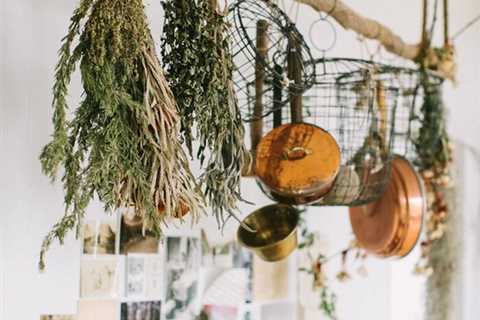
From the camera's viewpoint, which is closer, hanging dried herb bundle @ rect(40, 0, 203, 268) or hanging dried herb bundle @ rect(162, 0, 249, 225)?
hanging dried herb bundle @ rect(40, 0, 203, 268)

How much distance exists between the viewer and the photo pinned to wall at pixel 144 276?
1.72 metres

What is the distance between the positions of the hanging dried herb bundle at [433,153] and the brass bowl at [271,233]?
0.68 metres

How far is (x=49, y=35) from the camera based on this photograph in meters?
1.56

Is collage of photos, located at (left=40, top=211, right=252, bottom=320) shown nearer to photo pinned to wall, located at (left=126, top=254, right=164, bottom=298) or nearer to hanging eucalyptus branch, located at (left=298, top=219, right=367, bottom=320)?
photo pinned to wall, located at (left=126, top=254, right=164, bottom=298)

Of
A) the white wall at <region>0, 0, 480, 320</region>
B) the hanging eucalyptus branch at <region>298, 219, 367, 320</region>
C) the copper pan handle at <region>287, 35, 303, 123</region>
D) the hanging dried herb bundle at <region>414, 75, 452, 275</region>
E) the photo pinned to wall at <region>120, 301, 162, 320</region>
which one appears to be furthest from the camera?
the hanging dried herb bundle at <region>414, 75, 452, 275</region>

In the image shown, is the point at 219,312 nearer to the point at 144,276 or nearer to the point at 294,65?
the point at 144,276

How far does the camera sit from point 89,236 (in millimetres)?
1637

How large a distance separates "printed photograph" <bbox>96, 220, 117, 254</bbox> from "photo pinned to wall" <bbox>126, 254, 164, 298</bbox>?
0.06m

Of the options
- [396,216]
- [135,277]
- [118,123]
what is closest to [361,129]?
[396,216]

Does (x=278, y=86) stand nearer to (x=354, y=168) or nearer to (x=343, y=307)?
(x=354, y=168)

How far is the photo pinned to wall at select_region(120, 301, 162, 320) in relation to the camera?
1.70 m

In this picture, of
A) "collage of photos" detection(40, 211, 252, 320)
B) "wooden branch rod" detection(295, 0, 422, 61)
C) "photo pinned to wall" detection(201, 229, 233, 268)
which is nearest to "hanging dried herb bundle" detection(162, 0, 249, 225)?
"collage of photos" detection(40, 211, 252, 320)

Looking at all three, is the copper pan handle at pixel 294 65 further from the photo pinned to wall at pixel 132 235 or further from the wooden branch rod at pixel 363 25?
the photo pinned to wall at pixel 132 235

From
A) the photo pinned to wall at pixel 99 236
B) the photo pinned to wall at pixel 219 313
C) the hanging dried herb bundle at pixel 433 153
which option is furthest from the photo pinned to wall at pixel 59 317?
the hanging dried herb bundle at pixel 433 153
